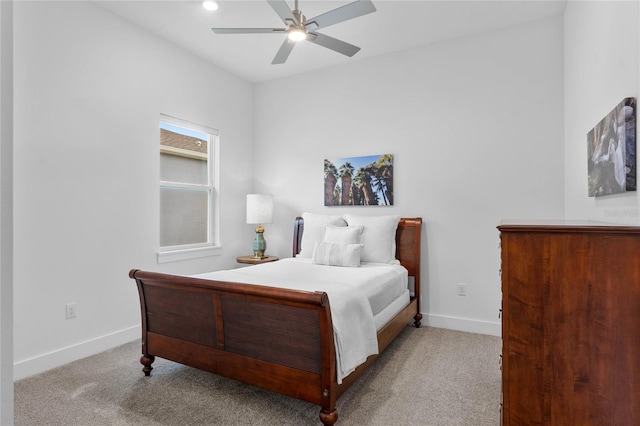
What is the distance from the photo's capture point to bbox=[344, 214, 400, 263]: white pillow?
3.46m

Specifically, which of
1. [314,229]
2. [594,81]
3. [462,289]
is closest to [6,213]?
[594,81]

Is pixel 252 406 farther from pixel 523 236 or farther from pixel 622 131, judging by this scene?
pixel 622 131

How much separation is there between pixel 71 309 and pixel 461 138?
3.95 metres

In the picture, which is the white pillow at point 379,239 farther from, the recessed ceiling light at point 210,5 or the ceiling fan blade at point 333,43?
the recessed ceiling light at point 210,5

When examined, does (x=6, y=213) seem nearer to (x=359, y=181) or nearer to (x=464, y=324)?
(x=359, y=181)

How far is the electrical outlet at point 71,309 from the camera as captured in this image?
2.78m

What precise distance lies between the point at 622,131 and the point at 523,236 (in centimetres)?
86

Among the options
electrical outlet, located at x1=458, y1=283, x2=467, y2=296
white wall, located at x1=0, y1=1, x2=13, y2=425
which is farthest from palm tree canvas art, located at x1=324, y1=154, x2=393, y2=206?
white wall, located at x1=0, y1=1, x2=13, y2=425

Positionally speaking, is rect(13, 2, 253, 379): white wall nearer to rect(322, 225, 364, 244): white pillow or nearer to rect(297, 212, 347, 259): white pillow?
rect(297, 212, 347, 259): white pillow

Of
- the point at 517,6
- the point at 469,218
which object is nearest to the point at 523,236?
the point at 469,218

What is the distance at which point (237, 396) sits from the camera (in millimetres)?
2213

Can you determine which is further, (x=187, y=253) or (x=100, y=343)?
(x=187, y=253)

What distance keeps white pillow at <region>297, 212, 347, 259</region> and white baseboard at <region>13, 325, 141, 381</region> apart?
1.87m

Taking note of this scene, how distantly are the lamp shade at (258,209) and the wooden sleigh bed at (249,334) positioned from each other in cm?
188
